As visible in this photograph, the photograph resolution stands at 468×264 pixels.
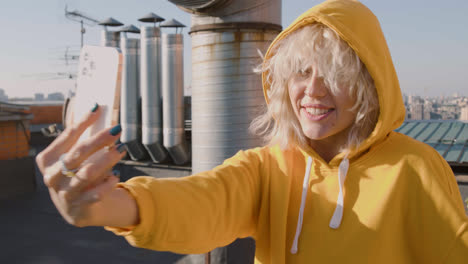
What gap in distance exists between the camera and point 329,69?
1.29m

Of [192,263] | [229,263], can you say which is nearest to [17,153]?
[192,263]

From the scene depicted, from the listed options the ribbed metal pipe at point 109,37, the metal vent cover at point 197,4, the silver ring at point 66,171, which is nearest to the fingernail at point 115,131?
the silver ring at point 66,171

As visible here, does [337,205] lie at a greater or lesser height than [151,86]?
lesser

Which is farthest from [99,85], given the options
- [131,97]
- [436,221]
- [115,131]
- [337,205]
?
[131,97]

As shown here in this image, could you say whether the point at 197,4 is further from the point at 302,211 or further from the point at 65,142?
the point at 65,142

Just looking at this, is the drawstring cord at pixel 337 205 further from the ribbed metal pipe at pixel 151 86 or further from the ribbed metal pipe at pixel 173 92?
the ribbed metal pipe at pixel 151 86

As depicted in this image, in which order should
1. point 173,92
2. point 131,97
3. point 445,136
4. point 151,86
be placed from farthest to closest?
point 131,97 < point 151,86 < point 173,92 < point 445,136

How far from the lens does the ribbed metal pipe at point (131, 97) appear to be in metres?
7.29

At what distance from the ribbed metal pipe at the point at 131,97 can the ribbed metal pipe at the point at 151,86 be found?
0.36 m

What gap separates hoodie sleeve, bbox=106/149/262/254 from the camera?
3.66ft

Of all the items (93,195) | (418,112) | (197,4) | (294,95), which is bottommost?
(418,112)

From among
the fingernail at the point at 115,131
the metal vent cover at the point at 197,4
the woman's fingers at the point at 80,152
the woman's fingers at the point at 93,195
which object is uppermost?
the metal vent cover at the point at 197,4

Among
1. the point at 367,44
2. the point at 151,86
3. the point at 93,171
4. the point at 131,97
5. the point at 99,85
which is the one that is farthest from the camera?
the point at 131,97

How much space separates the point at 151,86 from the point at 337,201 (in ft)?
19.7
